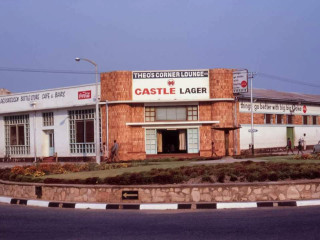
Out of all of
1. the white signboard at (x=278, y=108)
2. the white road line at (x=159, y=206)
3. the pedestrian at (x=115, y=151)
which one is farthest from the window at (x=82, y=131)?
the white road line at (x=159, y=206)

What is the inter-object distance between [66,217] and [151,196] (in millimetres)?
2957

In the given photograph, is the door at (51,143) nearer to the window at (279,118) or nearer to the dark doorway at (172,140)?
the dark doorway at (172,140)

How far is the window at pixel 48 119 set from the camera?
44106 millimetres

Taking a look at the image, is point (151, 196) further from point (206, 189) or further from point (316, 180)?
point (316, 180)

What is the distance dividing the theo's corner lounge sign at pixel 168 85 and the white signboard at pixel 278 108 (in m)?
4.40

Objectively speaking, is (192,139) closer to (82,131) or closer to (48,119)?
(82,131)

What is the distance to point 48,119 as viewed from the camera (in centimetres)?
4444

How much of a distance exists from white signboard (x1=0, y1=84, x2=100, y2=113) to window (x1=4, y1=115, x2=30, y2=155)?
0.94m

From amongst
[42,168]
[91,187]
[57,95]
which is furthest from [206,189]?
[57,95]

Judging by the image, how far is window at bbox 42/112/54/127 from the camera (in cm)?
4411

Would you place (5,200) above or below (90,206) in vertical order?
below

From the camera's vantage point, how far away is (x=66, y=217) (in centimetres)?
1270

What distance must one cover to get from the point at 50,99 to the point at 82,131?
14.8 ft

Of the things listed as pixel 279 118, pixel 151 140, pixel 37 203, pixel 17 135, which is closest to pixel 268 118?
pixel 279 118
